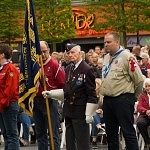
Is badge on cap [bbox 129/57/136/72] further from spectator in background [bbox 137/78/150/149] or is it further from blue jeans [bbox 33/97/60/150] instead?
spectator in background [bbox 137/78/150/149]

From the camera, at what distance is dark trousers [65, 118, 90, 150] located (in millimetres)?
9695

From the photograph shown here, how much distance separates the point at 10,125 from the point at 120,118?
6.55ft

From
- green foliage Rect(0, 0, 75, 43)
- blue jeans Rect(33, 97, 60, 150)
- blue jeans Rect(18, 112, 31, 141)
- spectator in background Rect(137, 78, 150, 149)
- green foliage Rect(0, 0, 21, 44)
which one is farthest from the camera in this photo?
green foliage Rect(0, 0, 75, 43)

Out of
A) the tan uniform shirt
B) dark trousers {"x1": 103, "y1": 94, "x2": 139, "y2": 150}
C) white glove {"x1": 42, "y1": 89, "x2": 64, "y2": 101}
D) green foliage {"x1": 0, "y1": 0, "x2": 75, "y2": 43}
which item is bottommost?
green foliage {"x1": 0, "y1": 0, "x2": 75, "y2": 43}

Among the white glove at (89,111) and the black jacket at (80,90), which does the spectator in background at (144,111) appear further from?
the white glove at (89,111)

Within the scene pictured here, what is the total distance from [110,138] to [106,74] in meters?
1.02

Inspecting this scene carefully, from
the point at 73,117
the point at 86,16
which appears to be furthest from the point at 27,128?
the point at 86,16

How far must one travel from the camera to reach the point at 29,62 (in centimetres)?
975

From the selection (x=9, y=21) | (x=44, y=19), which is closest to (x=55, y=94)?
(x=9, y=21)

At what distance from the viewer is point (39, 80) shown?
9.97 metres

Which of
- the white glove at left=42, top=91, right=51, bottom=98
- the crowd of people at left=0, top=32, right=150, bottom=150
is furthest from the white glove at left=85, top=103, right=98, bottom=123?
the white glove at left=42, top=91, right=51, bottom=98

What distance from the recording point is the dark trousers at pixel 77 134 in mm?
9695

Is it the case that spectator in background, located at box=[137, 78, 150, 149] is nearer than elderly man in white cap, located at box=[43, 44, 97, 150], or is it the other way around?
elderly man in white cap, located at box=[43, 44, 97, 150]

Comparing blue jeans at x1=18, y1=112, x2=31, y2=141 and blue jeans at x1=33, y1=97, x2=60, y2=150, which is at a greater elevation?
blue jeans at x1=33, y1=97, x2=60, y2=150
